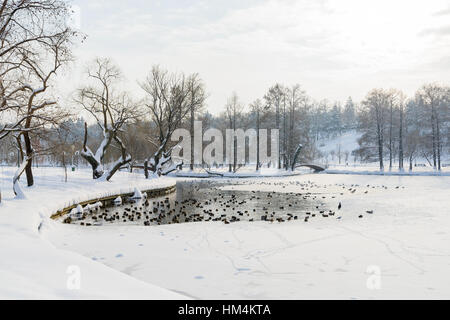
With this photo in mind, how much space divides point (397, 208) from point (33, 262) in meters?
15.1

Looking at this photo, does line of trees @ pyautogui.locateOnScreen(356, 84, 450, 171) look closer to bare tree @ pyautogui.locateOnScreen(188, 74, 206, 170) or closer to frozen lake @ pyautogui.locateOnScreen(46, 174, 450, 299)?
bare tree @ pyautogui.locateOnScreen(188, 74, 206, 170)

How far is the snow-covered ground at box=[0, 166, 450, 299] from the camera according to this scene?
5355 millimetres

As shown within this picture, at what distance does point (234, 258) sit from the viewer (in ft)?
25.1

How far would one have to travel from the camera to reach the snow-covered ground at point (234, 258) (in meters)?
5.36

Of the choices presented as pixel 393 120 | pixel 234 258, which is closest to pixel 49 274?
pixel 234 258

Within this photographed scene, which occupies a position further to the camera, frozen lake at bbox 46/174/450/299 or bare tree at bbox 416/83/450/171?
bare tree at bbox 416/83/450/171

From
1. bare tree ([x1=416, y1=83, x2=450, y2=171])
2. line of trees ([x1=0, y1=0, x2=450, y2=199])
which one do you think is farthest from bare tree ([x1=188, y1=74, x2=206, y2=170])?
bare tree ([x1=416, y1=83, x2=450, y2=171])

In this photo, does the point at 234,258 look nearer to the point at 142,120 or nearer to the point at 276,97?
the point at 142,120

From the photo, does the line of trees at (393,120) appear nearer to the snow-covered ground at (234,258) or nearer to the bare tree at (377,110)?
the bare tree at (377,110)

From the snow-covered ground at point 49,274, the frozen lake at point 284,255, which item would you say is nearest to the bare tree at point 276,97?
the frozen lake at point 284,255

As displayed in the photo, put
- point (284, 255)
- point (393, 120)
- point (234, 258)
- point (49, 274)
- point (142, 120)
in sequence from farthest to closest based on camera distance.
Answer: point (393, 120), point (142, 120), point (284, 255), point (234, 258), point (49, 274)

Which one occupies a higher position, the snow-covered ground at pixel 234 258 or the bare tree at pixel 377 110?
the bare tree at pixel 377 110
